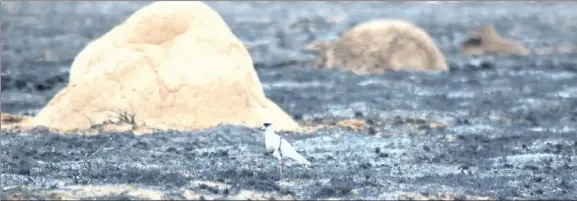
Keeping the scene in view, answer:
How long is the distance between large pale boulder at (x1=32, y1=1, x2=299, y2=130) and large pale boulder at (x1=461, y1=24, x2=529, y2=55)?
19.2 meters

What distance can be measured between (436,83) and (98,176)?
16.1 m

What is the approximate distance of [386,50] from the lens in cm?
3128

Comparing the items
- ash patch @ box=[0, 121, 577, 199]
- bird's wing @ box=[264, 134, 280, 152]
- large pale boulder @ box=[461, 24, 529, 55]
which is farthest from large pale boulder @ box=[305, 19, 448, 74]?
bird's wing @ box=[264, 134, 280, 152]

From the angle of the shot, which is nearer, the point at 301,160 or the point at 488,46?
the point at 301,160

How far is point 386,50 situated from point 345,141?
1319 cm

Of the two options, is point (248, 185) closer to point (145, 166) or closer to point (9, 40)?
point (145, 166)

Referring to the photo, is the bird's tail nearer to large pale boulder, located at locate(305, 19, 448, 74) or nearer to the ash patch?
the ash patch

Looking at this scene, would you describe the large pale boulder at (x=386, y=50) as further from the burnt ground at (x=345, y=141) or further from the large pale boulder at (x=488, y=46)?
the large pale boulder at (x=488, y=46)

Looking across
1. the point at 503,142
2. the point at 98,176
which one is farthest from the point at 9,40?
the point at 98,176

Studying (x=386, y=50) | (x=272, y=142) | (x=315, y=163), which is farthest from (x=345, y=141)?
(x=386, y=50)

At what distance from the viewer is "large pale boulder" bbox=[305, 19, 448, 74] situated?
31109 mm

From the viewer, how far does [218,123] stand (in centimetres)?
1886

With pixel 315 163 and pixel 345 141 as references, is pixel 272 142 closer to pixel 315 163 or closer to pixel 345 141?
pixel 315 163

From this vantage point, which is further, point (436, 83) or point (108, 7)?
point (108, 7)
